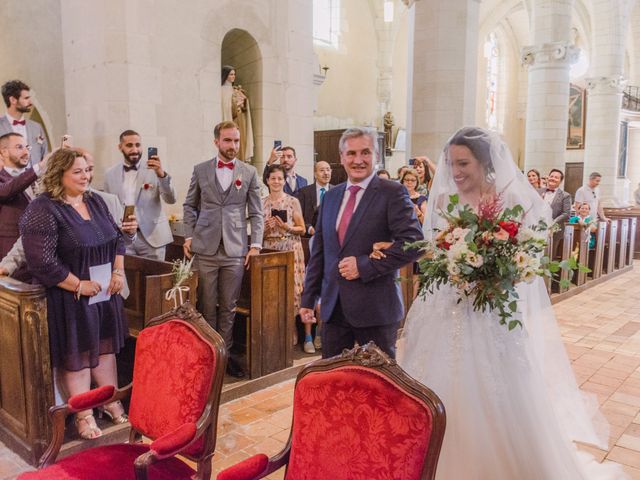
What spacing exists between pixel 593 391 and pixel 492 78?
19438 millimetres

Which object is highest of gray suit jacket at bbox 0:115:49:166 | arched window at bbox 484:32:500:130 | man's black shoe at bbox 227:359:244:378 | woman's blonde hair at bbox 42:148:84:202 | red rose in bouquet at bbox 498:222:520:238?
arched window at bbox 484:32:500:130

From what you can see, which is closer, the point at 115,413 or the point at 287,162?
the point at 115,413

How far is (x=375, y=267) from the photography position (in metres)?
2.57

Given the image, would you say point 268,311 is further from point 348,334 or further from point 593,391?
point 593,391

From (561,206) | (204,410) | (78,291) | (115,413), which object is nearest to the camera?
(204,410)

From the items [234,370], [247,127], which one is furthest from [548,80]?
[234,370]

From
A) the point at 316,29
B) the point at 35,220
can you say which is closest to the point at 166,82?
the point at 35,220

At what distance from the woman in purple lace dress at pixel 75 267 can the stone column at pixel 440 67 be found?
18.8ft

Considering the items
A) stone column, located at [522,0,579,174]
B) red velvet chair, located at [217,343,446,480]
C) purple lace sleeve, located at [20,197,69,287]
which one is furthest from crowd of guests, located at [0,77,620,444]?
stone column, located at [522,0,579,174]

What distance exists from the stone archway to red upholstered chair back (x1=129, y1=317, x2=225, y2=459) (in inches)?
202

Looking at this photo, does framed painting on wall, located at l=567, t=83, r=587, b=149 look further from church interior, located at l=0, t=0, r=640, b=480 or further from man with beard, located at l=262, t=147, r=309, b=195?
man with beard, located at l=262, t=147, r=309, b=195

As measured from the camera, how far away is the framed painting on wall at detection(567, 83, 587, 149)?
20875mm

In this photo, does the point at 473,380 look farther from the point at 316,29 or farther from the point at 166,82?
the point at 316,29

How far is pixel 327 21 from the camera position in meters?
15.1
